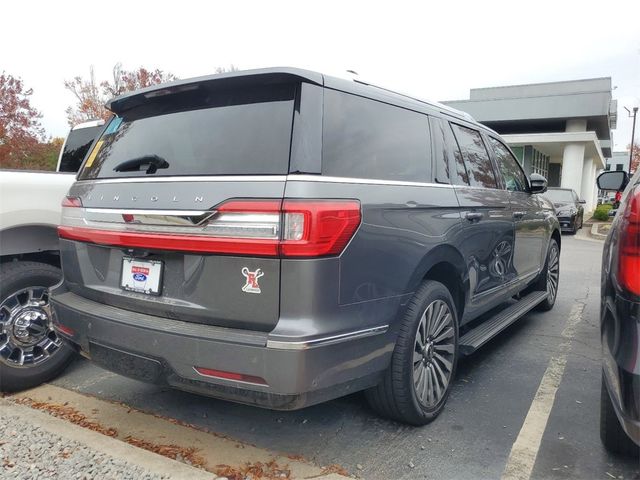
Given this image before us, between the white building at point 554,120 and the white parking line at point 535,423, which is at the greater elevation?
the white building at point 554,120

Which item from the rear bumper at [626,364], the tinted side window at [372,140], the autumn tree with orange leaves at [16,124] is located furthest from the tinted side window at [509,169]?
the autumn tree with orange leaves at [16,124]

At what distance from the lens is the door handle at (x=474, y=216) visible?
3.44 meters

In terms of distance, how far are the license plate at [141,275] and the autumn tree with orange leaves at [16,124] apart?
20.4m

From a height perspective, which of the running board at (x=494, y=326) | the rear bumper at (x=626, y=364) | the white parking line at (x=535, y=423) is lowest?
the white parking line at (x=535, y=423)

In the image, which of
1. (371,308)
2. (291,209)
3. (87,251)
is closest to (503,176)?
(371,308)

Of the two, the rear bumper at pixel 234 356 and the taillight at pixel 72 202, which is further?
the taillight at pixel 72 202

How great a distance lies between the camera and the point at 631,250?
2.09 metres

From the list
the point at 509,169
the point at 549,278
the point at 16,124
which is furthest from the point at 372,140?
the point at 16,124

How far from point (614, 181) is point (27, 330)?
4.86m

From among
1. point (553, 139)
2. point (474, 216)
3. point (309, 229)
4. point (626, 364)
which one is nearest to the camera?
point (626, 364)

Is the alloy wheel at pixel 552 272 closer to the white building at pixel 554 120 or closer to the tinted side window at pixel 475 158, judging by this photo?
the tinted side window at pixel 475 158

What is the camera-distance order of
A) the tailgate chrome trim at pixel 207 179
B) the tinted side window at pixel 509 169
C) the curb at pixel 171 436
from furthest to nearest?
1. the tinted side window at pixel 509 169
2. the curb at pixel 171 436
3. the tailgate chrome trim at pixel 207 179

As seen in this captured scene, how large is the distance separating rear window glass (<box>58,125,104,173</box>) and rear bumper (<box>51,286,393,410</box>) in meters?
3.46

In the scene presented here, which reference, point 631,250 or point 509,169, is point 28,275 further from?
point 509,169
